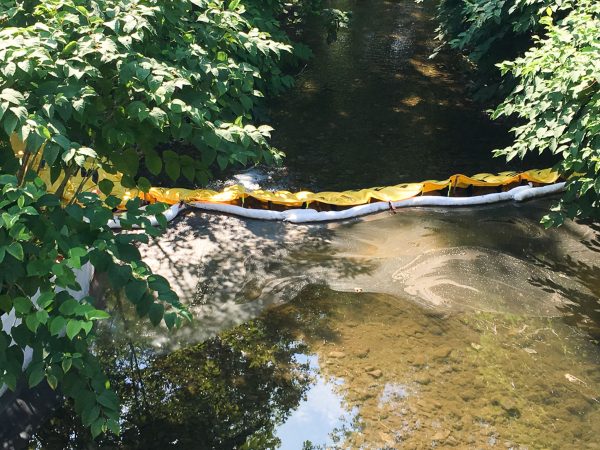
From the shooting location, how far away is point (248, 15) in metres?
8.05

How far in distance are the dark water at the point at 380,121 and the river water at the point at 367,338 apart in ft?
1.48

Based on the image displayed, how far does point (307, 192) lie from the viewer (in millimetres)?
7770

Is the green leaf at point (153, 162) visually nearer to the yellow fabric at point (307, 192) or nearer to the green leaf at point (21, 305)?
the green leaf at point (21, 305)

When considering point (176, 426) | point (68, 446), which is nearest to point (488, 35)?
point (176, 426)

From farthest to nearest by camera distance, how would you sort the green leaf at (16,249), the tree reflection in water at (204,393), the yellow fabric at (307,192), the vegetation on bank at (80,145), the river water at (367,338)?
the yellow fabric at (307,192)
the river water at (367,338)
the tree reflection in water at (204,393)
the vegetation on bank at (80,145)
the green leaf at (16,249)

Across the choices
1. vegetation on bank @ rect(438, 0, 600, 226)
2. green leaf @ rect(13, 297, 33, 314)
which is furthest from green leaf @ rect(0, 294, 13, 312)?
vegetation on bank @ rect(438, 0, 600, 226)

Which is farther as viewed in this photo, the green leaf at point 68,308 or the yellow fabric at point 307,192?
the yellow fabric at point 307,192

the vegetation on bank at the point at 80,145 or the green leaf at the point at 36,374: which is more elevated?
the vegetation on bank at the point at 80,145

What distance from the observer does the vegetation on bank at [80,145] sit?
3.08 meters

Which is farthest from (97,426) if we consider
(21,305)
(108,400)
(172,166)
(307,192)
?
(307,192)

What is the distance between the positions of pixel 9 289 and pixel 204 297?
3.03m

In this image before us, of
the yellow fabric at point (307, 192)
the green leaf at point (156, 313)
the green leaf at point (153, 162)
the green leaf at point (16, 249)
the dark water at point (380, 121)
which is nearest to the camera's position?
the green leaf at point (16, 249)

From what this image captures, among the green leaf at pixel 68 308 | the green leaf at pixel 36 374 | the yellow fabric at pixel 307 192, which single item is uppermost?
the green leaf at pixel 68 308

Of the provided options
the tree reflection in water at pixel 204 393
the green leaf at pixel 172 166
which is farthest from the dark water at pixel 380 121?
the green leaf at pixel 172 166
